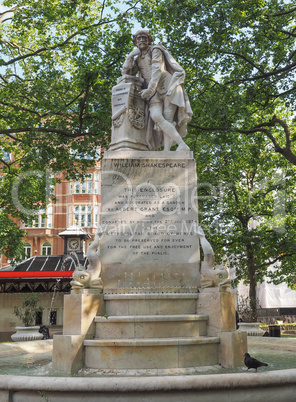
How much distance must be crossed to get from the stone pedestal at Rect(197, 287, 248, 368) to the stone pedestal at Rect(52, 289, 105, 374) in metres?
1.77

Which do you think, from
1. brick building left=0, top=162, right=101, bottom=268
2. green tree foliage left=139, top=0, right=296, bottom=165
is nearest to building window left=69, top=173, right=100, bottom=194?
brick building left=0, top=162, right=101, bottom=268

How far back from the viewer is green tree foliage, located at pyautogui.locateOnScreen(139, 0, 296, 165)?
16.0m

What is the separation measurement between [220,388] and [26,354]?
5249 millimetres

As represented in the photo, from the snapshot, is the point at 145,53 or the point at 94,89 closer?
the point at 145,53

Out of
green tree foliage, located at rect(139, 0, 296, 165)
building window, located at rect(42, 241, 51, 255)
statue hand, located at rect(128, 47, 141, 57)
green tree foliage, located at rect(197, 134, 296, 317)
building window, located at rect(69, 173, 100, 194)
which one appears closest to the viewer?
statue hand, located at rect(128, 47, 141, 57)

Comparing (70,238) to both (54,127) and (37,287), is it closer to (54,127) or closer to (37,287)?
(37,287)

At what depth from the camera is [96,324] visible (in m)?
6.98

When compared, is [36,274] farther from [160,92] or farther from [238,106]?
[160,92]

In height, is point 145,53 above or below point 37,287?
above

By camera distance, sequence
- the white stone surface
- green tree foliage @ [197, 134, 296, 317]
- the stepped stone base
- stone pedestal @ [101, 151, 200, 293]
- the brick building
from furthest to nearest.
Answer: the brick building, green tree foliage @ [197, 134, 296, 317], stone pedestal @ [101, 151, 200, 293], the stepped stone base, the white stone surface

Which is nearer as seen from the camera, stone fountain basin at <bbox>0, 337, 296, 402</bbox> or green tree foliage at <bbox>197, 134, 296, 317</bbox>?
stone fountain basin at <bbox>0, 337, 296, 402</bbox>

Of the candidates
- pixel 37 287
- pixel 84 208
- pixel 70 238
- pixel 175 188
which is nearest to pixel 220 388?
pixel 175 188

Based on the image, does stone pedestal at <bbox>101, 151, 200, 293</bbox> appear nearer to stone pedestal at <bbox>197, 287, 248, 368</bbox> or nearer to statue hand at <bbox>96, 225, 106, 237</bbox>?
statue hand at <bbox>96, 225, 106, 237</bbox>

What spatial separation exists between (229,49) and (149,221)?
11762mm
